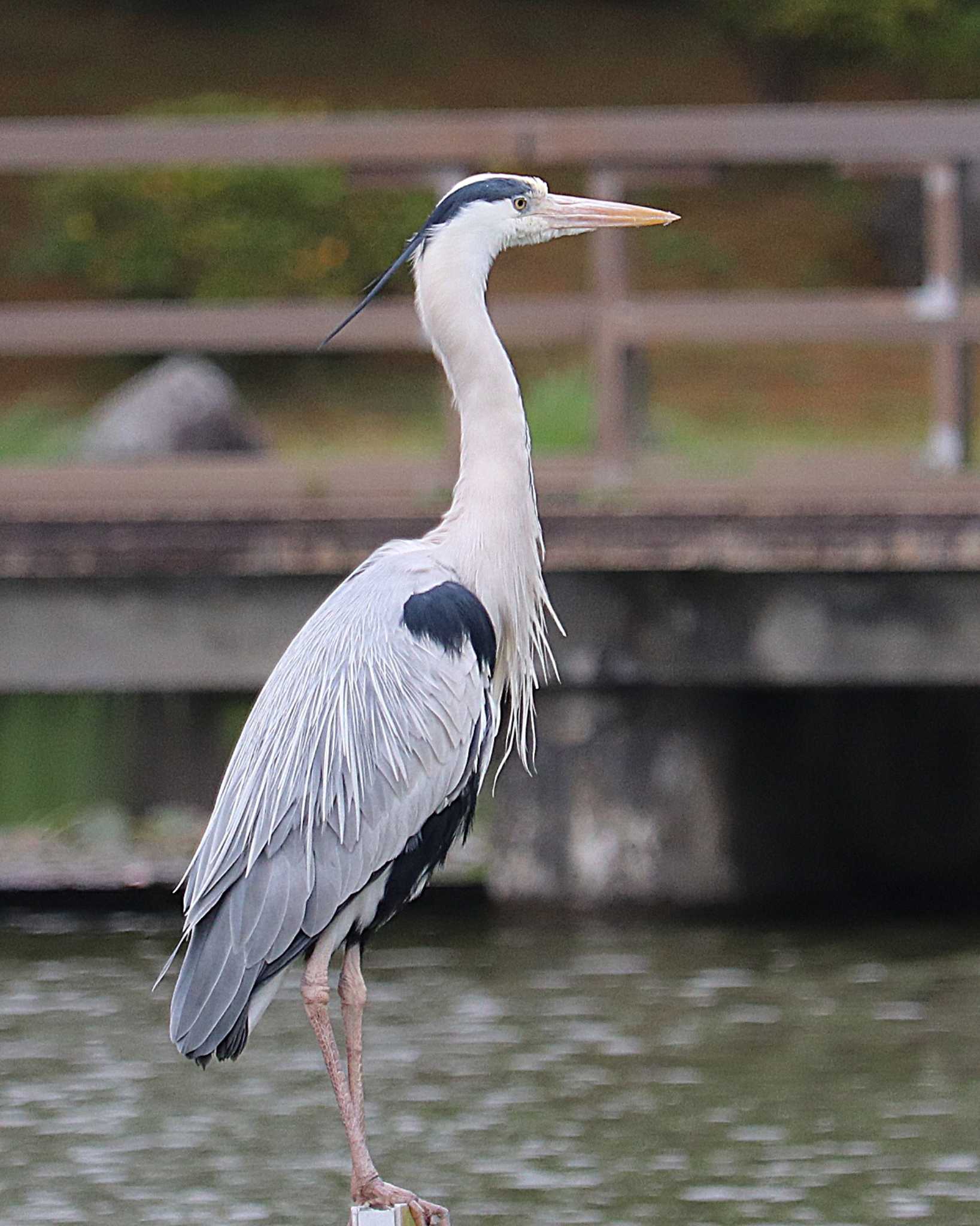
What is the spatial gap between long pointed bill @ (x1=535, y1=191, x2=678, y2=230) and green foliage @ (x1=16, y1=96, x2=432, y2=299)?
44.6 ft

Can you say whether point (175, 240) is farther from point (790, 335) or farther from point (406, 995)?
point (406, 995)

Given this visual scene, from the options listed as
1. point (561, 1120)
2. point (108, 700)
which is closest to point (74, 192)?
point (108, 700)

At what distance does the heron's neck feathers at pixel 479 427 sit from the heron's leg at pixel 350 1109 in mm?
766

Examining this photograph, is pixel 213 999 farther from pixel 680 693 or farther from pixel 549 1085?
pixel 680 693

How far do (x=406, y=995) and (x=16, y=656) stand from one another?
6.07 feet

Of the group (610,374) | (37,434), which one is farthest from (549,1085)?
(37,434)

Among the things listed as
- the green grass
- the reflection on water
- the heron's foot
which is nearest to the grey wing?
the heron's foot

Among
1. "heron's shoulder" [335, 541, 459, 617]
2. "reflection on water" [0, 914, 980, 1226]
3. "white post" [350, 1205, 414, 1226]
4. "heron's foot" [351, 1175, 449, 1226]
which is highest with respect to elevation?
"heron's shoulder" [335, 541, 459, 617]

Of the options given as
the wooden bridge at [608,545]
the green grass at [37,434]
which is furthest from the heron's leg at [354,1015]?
the green grass at [37,434]

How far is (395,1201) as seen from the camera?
532cm

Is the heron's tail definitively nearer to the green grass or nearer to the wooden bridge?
the wooden bridge

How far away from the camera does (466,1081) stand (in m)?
7.64

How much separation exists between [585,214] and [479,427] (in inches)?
22.5

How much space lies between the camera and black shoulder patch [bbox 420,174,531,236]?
5957 millimetres
